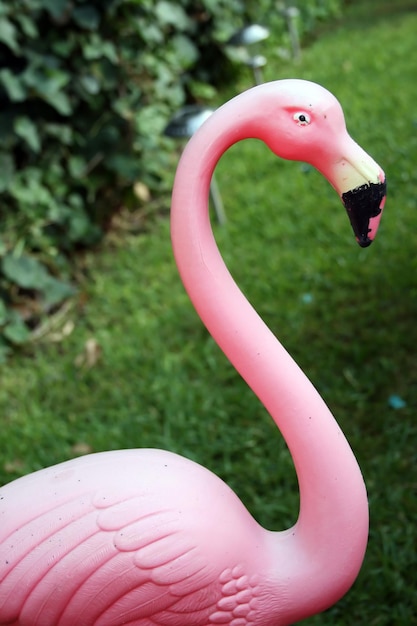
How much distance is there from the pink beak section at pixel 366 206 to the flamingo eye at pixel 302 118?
0.48ft

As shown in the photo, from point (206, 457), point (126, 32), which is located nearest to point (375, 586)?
point (206, 457)

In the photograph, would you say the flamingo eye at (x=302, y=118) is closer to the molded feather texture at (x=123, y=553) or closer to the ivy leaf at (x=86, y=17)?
the molded feather texture at (x=123, y=553)

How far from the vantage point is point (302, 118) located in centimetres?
136

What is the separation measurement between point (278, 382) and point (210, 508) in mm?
276

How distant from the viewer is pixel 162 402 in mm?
2742

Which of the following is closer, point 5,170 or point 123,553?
point 123,553

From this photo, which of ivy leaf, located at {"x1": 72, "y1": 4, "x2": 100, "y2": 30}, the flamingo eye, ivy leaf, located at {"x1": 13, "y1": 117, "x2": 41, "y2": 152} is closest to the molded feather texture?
the flamingo eye

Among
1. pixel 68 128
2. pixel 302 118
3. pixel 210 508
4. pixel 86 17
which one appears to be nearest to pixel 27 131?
pixel 68 128

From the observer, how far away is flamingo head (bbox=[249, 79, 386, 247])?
134 cm

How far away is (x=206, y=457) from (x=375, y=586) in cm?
73

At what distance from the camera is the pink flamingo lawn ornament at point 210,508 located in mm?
1381

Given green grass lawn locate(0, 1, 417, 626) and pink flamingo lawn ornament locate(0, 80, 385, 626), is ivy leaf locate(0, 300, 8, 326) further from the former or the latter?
pink flamingo lawn ornament locate(0, 80, 385, 626)

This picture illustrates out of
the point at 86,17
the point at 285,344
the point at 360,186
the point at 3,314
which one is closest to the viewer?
the point at 360,186

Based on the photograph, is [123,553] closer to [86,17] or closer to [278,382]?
[278,382]
